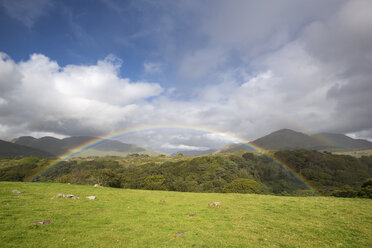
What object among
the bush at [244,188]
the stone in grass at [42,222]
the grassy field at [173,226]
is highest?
the stone in grass at [42,222]

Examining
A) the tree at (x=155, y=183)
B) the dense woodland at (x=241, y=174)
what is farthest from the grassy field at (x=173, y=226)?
the dense woodland at (x=241, y=174)

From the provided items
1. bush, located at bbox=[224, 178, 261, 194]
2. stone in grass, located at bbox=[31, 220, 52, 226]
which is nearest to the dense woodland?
bush, located at bbox=[224, 178, 261, 194]

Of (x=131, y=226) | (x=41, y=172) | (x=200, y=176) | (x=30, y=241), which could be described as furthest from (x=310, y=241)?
(x=41, y=172)

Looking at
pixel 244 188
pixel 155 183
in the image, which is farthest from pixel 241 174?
pixel 155 183

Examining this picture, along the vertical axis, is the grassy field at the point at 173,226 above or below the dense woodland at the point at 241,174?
above

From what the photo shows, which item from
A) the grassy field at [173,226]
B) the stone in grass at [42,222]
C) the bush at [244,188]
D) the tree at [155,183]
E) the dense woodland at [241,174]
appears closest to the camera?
the grassy field at [173,226]

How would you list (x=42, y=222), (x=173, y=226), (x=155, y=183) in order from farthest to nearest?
(x=155, y=183) < (x=173, y=226) < (x=42, y=222)

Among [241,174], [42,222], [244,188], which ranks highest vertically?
[42,222]

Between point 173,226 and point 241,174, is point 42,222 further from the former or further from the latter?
point 241,174

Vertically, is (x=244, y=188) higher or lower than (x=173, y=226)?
lower

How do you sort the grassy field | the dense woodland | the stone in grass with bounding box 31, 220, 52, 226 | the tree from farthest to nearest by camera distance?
1. the dense woodland
2. the tree
3. the stone in grass with bounding box 31, 220, 52, 226
4. the grassy field

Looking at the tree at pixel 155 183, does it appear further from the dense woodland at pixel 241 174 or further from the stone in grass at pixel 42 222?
the stone in grass at pixel 42 222

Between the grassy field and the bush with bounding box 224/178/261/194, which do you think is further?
the bush with bounding box 224/178/261/194

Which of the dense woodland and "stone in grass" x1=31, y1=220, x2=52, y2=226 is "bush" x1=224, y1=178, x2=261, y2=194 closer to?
the dense woodland
